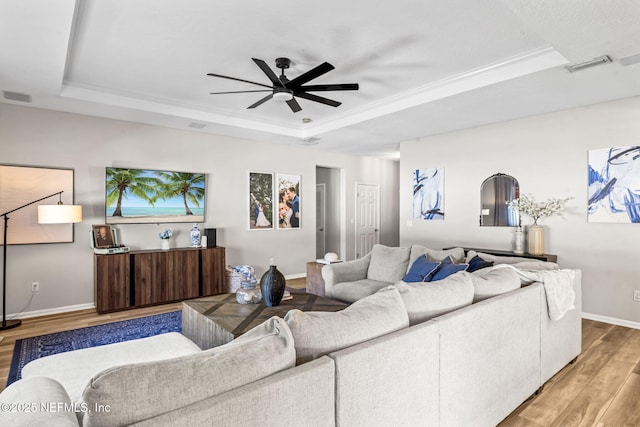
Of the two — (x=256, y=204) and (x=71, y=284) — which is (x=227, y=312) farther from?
(x=256, y=204)

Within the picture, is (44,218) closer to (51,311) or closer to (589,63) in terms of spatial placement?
(51,311)

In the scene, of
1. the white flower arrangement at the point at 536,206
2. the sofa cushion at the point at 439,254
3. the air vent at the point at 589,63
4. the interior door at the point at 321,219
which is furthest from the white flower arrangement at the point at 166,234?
the air vent at the point at 589,63

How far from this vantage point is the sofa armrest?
4.09 meters

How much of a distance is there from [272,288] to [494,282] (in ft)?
5.31

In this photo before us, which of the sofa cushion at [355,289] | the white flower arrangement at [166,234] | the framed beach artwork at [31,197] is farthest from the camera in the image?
the white flower arrangement at [166,234]

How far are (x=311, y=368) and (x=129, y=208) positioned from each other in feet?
15.4

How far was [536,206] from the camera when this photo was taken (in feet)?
15.2

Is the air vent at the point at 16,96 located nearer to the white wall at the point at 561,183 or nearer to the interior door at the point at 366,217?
the white wall at the point at 561,183

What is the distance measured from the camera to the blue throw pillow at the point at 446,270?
3.17 m

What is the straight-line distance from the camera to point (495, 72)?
3.57 metres

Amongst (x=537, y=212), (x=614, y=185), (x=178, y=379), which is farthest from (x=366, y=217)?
(x=178, y=379)

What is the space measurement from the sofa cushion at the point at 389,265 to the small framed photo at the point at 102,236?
3.41 m

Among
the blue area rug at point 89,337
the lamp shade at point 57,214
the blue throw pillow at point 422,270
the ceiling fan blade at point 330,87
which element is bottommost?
the blue area rug at point 89,337

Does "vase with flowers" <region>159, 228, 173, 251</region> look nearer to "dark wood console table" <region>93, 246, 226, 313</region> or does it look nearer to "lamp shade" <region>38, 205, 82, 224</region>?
"dark wood console table" <region>93, 246, 226, 313</region>
